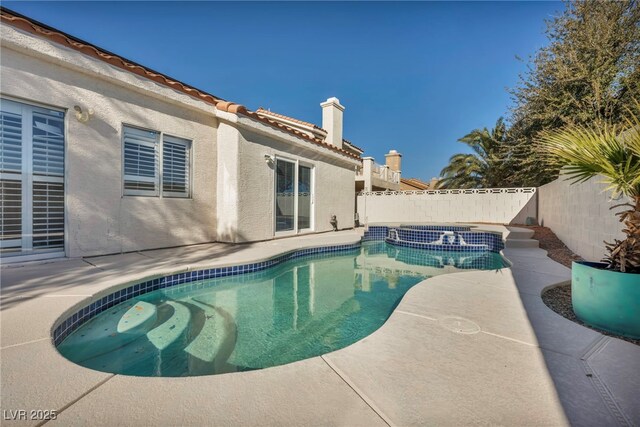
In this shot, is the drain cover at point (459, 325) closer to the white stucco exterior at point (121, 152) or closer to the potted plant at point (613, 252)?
the potted plant at point (613, 252)

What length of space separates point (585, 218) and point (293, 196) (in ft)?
28.0

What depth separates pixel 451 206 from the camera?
661 inches

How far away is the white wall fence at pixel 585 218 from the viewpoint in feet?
17.4

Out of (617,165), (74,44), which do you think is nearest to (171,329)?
(617,165)

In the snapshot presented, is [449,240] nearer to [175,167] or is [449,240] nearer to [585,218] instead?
[585,218]

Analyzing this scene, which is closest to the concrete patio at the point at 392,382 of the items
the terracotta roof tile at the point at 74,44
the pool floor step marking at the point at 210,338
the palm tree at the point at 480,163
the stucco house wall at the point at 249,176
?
the pool floor step marking at the point at 210,338

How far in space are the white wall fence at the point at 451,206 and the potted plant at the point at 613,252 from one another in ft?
45.8

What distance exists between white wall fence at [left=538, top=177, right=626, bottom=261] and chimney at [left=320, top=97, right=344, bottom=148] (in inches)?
417

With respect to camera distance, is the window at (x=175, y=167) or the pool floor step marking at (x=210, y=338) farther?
the window at (x=175, y=167)

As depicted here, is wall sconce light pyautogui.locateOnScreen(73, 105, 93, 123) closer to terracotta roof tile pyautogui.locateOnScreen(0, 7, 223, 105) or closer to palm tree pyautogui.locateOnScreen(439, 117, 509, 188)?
terracotta roof tile pyautogui.locateOnScreen(0, 7, 223, 105)

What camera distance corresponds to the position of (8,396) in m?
1.77

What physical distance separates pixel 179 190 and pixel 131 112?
2.17 m

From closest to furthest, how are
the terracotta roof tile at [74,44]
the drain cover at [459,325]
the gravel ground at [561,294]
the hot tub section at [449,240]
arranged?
the drain cover at [459,325], the gravel ground at [561,294], the terracotta roof tile at [74,44], the hot tub section at [449,240]

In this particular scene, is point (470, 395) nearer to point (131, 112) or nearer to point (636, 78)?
point (131, 112)
